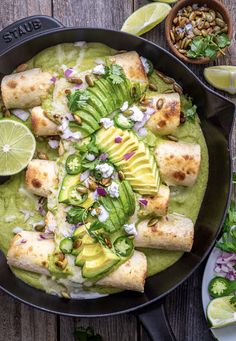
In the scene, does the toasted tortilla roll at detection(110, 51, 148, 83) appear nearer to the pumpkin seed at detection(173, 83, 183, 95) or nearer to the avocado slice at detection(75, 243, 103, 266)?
the pumpkin seed at detection(173, 83, 183, 95)

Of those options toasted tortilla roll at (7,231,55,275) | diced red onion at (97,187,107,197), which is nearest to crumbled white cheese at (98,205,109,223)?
diced red onion at (97,187,107,197)

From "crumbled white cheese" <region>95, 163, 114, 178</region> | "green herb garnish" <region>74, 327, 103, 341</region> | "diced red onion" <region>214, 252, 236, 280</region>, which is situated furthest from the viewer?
"green herb garnish" <region>74, 327, 103, 341</region>

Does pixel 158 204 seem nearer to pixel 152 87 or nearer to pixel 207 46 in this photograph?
pixel 152 87

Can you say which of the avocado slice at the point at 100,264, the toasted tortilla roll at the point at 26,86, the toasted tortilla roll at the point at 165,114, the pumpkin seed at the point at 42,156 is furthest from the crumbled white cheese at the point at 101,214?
the toasted tortilla roll at the point at 26,86

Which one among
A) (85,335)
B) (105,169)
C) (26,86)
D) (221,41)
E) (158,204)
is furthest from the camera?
(85,335)

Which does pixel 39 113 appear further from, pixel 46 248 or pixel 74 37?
pixel 46 248

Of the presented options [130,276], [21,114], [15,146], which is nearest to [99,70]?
[21,114]
